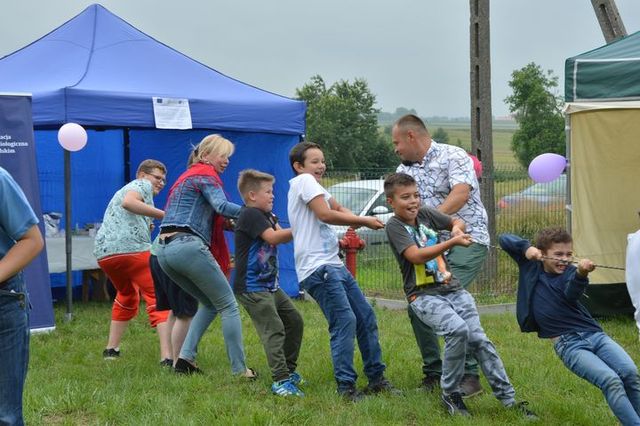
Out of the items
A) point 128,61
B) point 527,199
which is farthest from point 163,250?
point 527,199

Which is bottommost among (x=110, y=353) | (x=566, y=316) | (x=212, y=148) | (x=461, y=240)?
(x=110, y=353)

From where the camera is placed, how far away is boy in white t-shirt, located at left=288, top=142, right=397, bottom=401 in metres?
5.59

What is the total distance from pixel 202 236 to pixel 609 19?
725 cm

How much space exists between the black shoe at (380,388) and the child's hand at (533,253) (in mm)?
1568

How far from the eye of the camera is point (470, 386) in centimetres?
572

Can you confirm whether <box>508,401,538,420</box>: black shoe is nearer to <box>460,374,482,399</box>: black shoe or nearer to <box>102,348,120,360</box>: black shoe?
<box>460,374,482,399</box>: black shoe

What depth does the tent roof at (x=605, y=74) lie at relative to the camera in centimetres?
830

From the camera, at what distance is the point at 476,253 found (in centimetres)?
577

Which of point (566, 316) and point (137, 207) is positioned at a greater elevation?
point (137, 207)

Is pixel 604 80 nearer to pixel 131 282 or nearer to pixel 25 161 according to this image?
pixel 131 282

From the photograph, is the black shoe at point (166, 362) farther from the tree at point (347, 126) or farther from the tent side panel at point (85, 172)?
the tree at point (347, 126)

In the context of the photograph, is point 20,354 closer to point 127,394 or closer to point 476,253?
point 127,394

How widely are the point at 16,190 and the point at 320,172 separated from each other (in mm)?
2653

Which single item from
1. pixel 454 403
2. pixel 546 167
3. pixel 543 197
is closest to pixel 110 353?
pixel 454 403
